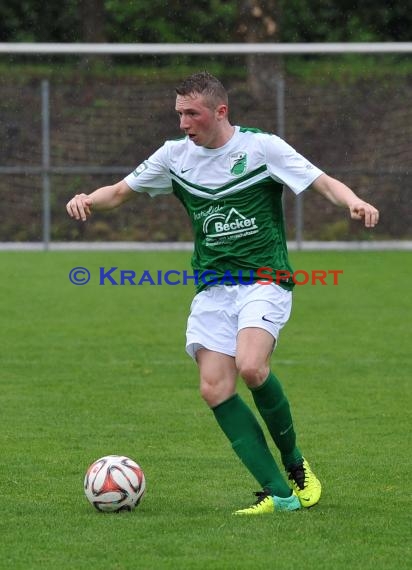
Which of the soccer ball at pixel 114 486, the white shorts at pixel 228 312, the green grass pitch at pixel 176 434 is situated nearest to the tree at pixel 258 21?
the green grass pitch at pixel 176 434

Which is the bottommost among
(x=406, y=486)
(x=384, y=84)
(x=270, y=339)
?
(x=406, y=486)

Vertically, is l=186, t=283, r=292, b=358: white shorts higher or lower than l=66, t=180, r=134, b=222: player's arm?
lower

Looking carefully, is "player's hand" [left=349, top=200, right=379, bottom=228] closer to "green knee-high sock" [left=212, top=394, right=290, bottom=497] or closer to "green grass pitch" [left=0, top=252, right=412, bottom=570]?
"green knee-high sock" [left=212, top=394, right=290, bottom=497]

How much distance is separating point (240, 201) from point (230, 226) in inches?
4.8

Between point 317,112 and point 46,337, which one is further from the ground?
point 317,112

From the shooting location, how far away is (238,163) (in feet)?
19.6

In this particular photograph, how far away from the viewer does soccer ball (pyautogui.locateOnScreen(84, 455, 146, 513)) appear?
573cm

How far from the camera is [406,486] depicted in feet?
20.7

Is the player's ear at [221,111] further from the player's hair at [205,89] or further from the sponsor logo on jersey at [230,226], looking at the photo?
the sponsor logo on jersey at [230,226]

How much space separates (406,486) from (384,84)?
1441cm

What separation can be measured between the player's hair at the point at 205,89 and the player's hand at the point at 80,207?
673 millimetres

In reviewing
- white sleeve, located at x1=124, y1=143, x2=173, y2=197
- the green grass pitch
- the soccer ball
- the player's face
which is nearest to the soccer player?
the player's face

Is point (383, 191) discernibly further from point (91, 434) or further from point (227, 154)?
point (227, 154)

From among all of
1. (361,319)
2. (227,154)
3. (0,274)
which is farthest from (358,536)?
(0,274)
